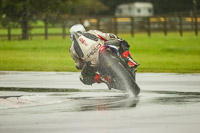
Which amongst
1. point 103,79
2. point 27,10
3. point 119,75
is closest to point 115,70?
point 119,75

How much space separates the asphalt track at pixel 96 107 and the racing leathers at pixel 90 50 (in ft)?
1.36

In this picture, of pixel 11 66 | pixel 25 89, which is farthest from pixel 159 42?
pixel 25 89

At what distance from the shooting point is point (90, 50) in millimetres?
13641

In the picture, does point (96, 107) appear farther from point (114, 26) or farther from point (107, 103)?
point (114, 26)

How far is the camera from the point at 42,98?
506 inches

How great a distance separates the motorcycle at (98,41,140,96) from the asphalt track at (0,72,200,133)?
0.23 meters

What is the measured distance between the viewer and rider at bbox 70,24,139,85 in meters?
13.6

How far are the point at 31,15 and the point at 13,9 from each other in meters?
1.23

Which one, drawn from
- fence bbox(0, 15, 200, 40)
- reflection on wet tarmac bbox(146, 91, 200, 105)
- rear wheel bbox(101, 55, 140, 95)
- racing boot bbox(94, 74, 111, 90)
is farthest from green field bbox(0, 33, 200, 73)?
rear wheel bbox(101, 55, 140, 95)

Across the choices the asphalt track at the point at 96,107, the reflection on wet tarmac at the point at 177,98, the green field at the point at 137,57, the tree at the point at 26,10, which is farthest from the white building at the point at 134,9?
the reflection on wet tarmac at the point at 177,98

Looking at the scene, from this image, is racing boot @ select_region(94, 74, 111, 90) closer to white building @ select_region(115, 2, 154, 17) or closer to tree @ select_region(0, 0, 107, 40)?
tree @ select_region(0, 0, 107, 40)

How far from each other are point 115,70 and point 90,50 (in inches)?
29.5

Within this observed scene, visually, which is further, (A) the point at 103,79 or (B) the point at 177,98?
(A) the point at 103,79

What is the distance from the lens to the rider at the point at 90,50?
13641mm
